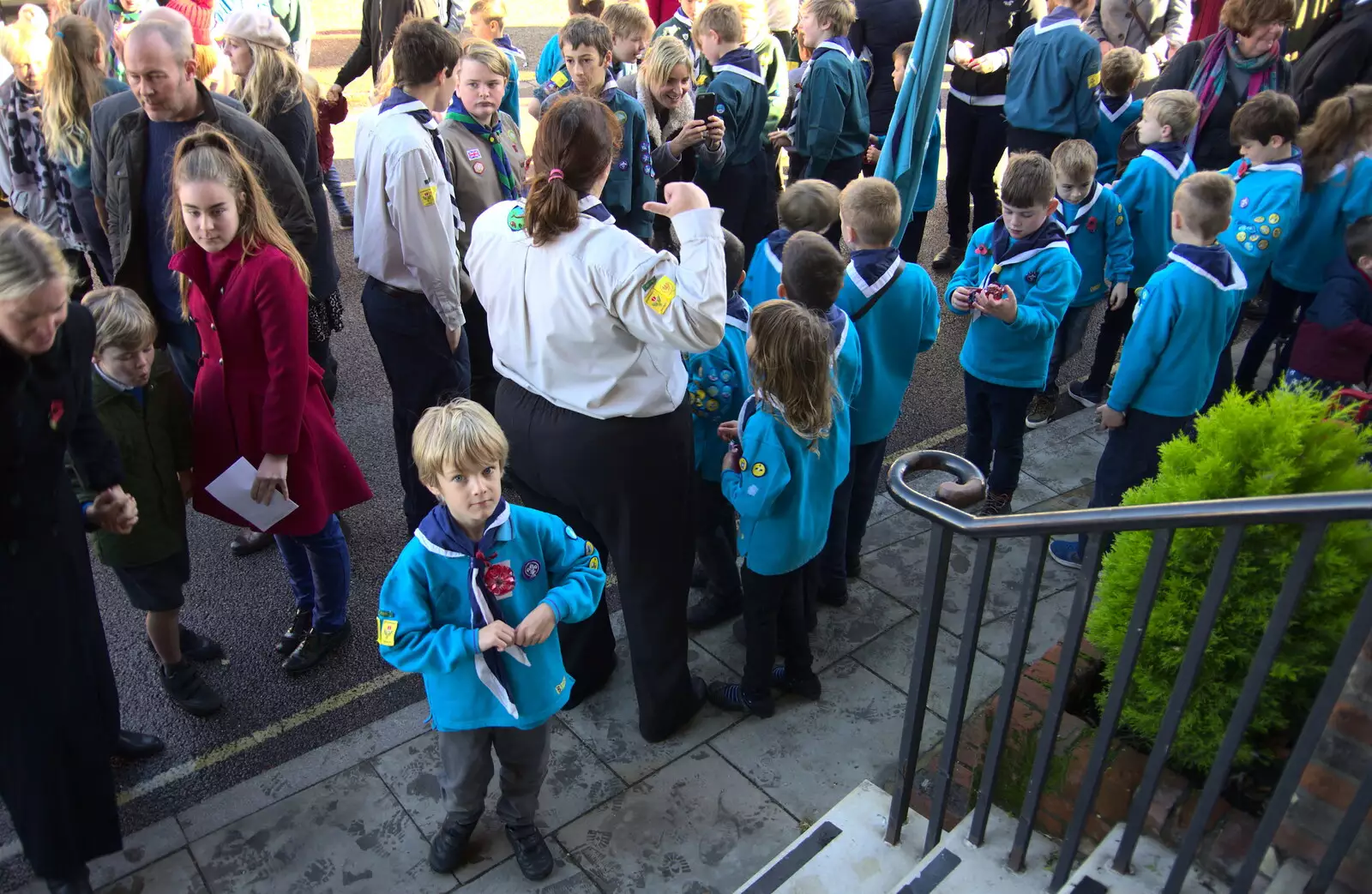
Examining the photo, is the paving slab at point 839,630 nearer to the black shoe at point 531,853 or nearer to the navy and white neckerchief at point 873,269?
the black shoe at point 531,853

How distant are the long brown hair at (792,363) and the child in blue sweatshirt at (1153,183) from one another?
10.1ft

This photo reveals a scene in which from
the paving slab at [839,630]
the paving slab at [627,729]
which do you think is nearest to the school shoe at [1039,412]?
the paving slab at [839,630]

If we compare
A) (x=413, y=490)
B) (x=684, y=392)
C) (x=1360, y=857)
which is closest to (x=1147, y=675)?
(x=1360, y=857)

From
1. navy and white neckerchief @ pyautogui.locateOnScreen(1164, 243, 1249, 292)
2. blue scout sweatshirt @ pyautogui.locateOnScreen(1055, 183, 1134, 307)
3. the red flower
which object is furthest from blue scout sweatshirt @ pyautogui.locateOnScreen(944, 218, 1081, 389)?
the red flower

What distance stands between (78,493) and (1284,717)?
347 cm

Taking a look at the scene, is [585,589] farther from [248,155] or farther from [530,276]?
[248,155]

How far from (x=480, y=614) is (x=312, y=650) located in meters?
1.53

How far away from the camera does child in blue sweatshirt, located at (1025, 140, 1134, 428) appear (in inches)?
196

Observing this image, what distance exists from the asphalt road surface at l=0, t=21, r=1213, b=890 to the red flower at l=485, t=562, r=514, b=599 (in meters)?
1.16

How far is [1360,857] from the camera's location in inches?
77.4

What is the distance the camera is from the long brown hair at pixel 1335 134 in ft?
16.6

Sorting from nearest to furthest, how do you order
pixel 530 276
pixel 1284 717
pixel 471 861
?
pixel 1284 717, pixel 530 276, pixel 471 861

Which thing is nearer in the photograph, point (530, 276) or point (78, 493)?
point (530, 276)

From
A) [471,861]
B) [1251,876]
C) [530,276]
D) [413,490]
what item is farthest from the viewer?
[413,490]
